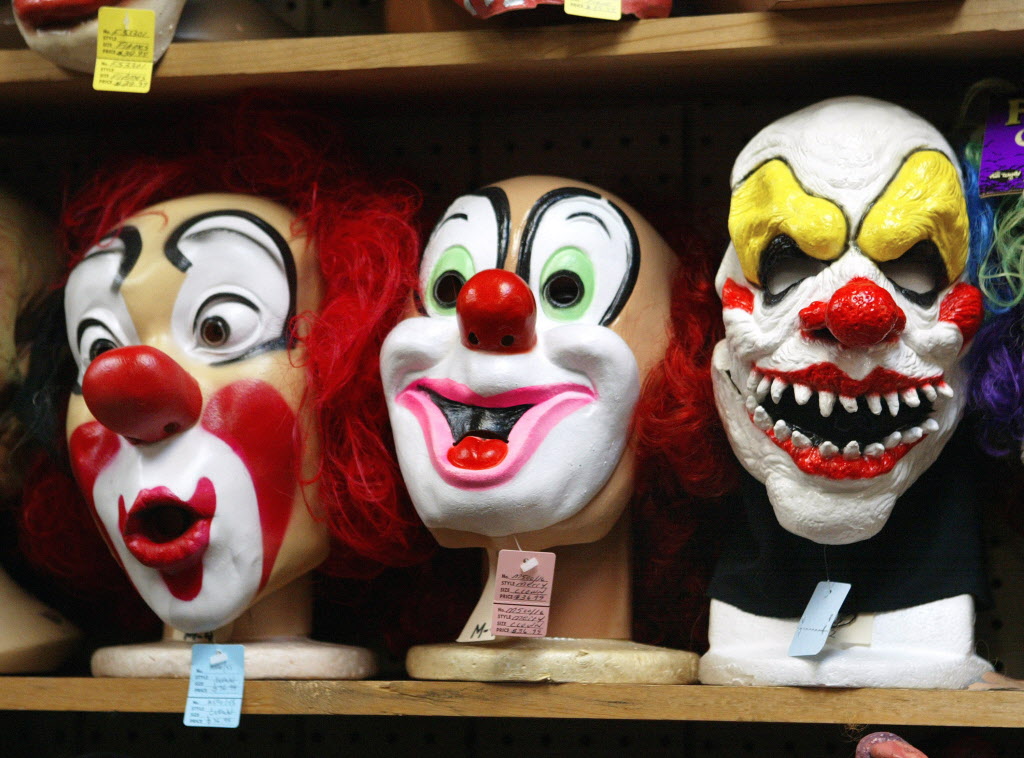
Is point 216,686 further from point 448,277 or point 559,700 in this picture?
point 448,277

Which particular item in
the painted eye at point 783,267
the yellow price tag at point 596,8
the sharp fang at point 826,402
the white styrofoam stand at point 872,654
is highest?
the yellow price tag at point 596,8

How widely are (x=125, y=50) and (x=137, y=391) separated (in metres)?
0.34

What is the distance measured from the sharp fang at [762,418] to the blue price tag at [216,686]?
0.52 metres

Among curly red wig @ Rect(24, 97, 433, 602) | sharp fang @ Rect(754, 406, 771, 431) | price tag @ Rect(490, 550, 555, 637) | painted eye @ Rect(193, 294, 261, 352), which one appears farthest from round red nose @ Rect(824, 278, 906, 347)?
painted eye @ Rect(193, 294, 261, 352)

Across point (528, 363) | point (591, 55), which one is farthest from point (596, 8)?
point (528, 363)

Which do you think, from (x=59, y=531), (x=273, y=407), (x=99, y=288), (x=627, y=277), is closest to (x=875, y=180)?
(x=627, y=277)

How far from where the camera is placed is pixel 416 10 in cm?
118

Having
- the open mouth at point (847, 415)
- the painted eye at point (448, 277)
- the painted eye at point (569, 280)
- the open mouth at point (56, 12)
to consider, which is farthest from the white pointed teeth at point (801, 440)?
the open mouth at point (56, 12)

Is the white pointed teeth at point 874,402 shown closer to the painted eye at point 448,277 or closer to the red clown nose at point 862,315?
the red clown nose at point 862,315

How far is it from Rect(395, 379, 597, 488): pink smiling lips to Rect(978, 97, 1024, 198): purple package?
39 cm

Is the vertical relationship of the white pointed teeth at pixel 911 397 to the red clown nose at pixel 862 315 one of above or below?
below

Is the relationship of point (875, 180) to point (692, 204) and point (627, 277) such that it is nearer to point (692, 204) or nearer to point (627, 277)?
point (627, 277)

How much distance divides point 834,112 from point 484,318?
0.36 metres

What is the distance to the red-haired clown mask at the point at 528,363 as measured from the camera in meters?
1.05
